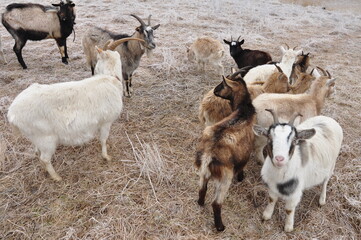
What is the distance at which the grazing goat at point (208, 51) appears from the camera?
6656 millimetres

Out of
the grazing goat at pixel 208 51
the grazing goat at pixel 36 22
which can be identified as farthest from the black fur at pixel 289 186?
the grazing goat at pixel 36 22

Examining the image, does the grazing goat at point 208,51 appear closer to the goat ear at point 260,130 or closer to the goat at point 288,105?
the goat at point 288,105

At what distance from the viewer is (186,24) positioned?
1147 centimetres

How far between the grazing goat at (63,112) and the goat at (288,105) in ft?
6.62

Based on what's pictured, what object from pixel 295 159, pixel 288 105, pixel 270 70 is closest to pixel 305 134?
pixel 295 159

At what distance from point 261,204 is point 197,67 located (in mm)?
4734

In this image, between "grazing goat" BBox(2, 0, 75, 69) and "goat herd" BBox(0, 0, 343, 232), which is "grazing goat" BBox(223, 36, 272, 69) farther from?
"grazing goat" BBox(2, 0, 75, 69)

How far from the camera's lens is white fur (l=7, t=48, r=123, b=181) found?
3.03 metres

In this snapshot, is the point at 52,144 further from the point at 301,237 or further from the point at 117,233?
the point at 301,237

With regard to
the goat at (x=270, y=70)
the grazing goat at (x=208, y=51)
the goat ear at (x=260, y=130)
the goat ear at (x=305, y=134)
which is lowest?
the grazing goat at (x=208, y=51)

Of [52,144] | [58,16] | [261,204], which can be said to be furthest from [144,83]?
[261,204]

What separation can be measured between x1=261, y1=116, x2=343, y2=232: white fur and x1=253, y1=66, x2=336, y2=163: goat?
0.28m

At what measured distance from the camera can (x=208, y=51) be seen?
263 inches

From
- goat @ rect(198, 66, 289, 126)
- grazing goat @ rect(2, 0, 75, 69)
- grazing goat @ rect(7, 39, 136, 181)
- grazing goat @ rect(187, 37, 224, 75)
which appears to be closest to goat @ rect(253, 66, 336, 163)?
goat @ rect(198, 66, 289, 126)
